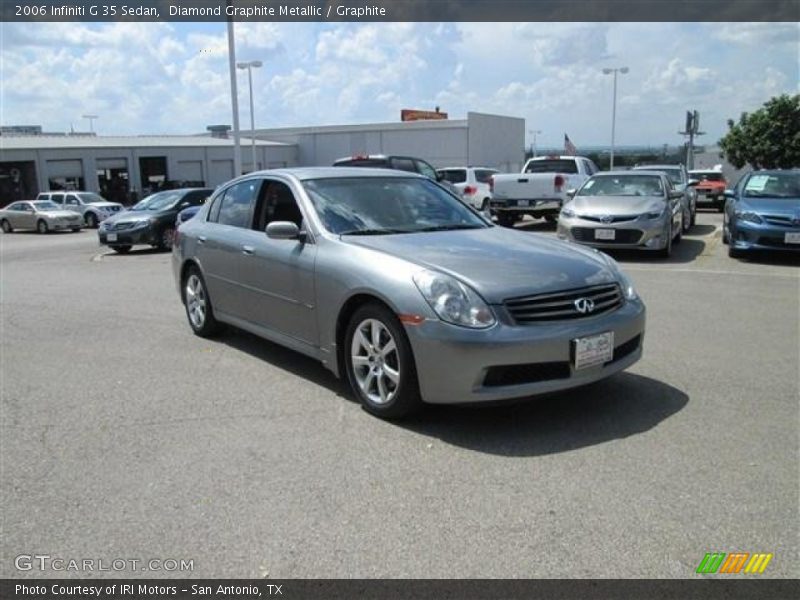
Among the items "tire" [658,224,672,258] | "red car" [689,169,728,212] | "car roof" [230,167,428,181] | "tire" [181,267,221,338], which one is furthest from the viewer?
"red car" [689,169,728,212]

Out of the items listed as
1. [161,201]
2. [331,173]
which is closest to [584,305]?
[331,173]

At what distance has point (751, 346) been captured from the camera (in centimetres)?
633

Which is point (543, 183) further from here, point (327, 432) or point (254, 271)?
point (327, 432)

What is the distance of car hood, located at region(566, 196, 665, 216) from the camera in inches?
476

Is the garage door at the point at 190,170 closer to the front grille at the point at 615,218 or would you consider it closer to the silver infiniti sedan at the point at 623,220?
the silver infiniti sedan at the point at 623,220

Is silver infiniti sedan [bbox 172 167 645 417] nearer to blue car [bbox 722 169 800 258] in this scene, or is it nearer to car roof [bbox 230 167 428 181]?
car roof [bbox 230 167 428 181]

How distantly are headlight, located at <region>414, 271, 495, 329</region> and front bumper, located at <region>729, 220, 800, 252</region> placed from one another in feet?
29.4

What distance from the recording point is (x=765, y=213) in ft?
37.5

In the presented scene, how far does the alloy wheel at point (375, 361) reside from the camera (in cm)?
448

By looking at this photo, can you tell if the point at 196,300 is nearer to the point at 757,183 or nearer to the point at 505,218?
the point at 757,183

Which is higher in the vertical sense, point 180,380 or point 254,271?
point 254,271

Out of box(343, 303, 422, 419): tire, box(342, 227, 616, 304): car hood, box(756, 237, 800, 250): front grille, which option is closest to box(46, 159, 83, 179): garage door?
box(756, 237, 800, 250): front grille
